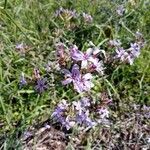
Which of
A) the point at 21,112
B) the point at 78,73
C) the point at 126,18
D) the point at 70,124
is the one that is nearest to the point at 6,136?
the point at 21,112

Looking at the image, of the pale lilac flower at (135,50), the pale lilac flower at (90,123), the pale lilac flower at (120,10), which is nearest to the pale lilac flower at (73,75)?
the pale lilac flower at (90,123)

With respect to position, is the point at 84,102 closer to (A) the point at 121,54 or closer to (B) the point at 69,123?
(B) the point at 69,123

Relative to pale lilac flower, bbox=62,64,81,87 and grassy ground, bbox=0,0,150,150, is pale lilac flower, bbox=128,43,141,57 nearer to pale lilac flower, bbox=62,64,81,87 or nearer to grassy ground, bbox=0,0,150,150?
grassy ground, bbox=0,0,150,150

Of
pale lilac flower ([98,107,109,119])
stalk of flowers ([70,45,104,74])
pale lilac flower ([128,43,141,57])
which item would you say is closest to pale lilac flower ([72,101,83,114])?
pale lilac flower ([98,107,109,119])

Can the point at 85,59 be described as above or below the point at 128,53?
below

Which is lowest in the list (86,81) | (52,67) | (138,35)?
(86,81)

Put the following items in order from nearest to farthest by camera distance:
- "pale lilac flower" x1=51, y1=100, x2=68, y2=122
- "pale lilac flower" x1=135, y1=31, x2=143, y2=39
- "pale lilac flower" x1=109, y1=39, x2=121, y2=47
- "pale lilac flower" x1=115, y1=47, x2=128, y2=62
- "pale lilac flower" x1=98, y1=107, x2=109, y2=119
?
"pale lilac flower" x1=51, y1=100, x2=68, y2=122 < "pale lilac flower" x1=98, y1=107, x2=109, y2=119 < "pale lilac flower" x1=115, y1=47, x2=128, y2=62 < "pale lilac flower" x1=109, y1=39, x2=121, y2=47 < "pale lilac flower" x1=135, y1=31, x2=143, y2=39

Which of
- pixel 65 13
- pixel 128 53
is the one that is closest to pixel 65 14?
pixel 65 13
